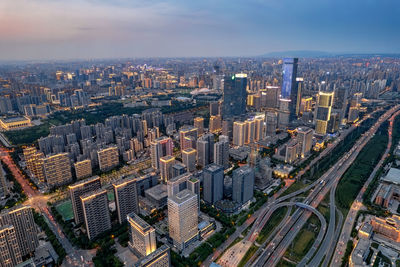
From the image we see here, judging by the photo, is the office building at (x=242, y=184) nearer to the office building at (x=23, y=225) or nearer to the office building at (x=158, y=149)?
the office building at (x=158, y=149)

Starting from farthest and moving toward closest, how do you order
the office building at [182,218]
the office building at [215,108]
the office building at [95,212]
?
the office building at [215,108], the office building at [95,212], the office building at [182,218]

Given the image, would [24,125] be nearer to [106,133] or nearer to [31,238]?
[106,133]

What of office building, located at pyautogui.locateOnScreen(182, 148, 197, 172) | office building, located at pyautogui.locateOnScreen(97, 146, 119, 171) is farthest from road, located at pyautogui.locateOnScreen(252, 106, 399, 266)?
office building, located at pyautogui.locateOnScreen(97, 146, 119, 171)

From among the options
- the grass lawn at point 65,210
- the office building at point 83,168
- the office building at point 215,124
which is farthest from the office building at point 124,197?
the office building at point 215,124

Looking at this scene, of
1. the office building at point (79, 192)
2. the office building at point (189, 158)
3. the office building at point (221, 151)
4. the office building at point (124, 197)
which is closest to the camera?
the office building at point (79, 192)

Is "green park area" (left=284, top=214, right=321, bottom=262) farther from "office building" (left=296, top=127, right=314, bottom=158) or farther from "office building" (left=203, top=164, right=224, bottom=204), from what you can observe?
"office building" (left=296, top=127, right=314, bottom=158)

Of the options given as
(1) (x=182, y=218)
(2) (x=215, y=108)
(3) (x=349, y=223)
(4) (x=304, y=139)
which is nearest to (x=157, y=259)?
(1) (x=182, y=218)
